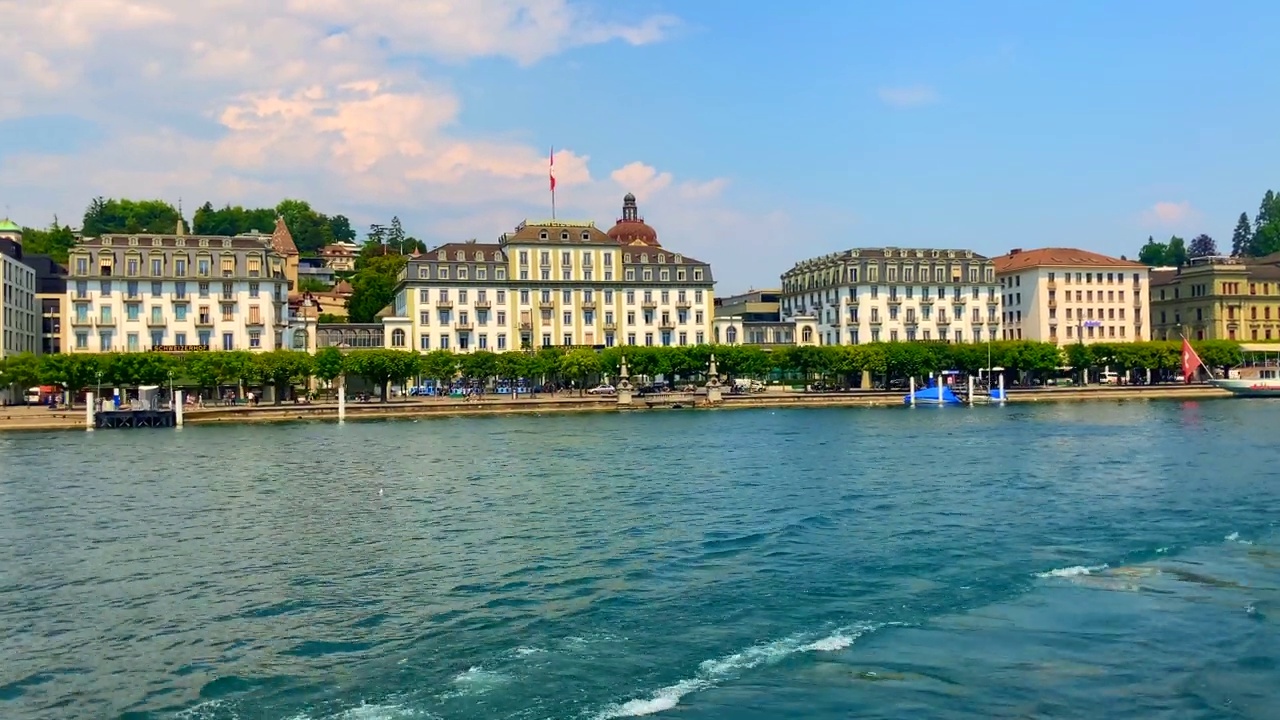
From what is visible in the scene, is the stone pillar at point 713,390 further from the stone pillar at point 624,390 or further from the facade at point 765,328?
the facade at point 765,328

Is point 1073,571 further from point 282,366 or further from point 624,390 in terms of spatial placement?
point 282,366

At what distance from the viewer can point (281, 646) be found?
62.8ft

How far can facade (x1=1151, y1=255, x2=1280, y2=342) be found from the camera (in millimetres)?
131250

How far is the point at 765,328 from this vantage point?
123125 mm

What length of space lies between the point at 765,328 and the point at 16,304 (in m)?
72.9

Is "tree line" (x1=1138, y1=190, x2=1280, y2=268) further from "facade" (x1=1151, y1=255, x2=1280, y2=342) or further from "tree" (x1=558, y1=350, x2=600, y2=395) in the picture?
"tree" (x1=558, y1=350, x2=600, y2=395)

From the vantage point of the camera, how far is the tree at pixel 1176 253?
187m

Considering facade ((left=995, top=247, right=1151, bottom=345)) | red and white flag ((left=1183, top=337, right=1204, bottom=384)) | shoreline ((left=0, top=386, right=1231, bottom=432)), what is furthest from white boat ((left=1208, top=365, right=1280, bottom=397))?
facade ((left=995, top=247, right=1151, bottom=345))

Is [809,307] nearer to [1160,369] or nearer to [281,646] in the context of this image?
[1160,369]

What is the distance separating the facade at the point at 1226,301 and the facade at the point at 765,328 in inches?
1830

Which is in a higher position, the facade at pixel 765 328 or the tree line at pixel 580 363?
the facade at pixel 765 328

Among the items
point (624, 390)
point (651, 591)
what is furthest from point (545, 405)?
point (651, 591)

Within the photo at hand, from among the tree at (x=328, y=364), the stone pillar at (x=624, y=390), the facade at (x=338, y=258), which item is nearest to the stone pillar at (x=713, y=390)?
the stone pillar at (x=624, y=390)

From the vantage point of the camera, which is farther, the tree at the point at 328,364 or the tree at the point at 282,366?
the tree at the point at 328,364
